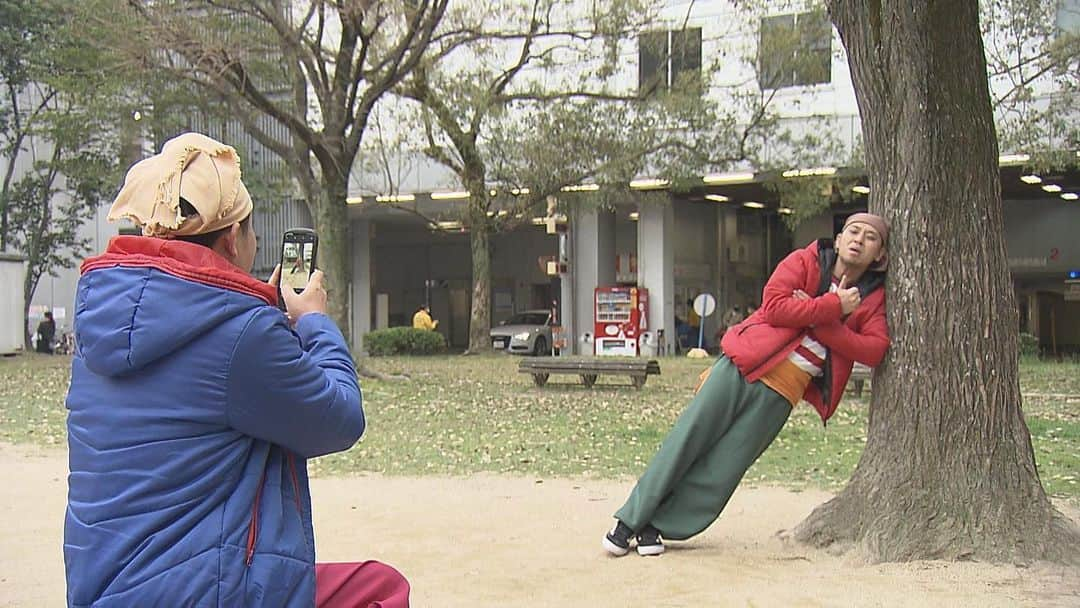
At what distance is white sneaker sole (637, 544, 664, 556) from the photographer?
585 cm

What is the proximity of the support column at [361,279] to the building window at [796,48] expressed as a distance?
17734mm

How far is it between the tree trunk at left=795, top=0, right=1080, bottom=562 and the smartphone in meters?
3.79

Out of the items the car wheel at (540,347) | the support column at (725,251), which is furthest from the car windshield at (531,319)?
the support column at (725,251)

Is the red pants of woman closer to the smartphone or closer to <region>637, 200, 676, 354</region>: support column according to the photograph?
the smartphone

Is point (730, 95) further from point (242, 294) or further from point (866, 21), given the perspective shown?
point (242, 294)

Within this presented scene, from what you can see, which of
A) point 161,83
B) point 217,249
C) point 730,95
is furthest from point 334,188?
point 217,249

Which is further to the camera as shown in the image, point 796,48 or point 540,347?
point 540,347

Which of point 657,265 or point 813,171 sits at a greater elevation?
point 813,171


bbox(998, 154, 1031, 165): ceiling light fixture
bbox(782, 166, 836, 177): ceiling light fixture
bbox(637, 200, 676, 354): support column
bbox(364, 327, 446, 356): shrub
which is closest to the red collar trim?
bbox(998, 154, 1031, 165): ceiling light fixture

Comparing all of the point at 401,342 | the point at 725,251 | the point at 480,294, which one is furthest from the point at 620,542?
the point at 725,251

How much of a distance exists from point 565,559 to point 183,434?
13.1 feet

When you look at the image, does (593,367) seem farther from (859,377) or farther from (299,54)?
(299,54)

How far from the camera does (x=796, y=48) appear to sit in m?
24.8

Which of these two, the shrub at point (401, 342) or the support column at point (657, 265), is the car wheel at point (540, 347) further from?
the shrub at point (401, 342)
